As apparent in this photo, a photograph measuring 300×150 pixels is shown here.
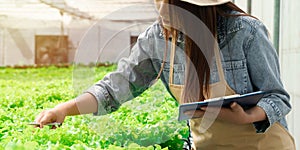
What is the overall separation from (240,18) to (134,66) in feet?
2.01

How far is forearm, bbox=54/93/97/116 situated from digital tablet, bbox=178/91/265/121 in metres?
0.72

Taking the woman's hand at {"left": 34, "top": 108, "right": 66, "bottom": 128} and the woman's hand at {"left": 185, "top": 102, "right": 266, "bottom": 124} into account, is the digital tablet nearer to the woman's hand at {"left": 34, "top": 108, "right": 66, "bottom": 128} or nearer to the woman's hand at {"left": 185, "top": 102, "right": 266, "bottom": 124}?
the woman's hand at {"left": 185, "top": 102, "right": 266, "bottom": 124}

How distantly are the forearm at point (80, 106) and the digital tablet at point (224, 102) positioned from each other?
72 cm

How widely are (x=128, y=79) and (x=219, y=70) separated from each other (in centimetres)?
52

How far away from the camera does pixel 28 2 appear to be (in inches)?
811

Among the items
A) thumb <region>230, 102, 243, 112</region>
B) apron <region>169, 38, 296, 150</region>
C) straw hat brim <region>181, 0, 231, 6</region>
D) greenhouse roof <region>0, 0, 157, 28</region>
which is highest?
greenhouse roof <region>0, 0, 157, 28</region>

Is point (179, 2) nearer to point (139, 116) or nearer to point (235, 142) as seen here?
point (235, 142)

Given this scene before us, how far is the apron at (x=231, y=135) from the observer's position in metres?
2.74

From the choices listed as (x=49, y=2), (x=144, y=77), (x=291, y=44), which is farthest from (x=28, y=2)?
(x=144, y=77)

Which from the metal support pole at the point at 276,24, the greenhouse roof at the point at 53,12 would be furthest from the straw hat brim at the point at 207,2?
the greenhouse roof at the point at 53,12

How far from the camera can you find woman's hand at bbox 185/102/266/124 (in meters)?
→ 2.39

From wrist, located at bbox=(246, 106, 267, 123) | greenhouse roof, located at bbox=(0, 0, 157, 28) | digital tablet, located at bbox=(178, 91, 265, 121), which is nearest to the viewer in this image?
digital tablet, located at bbox=(178, 91, 265, 121)

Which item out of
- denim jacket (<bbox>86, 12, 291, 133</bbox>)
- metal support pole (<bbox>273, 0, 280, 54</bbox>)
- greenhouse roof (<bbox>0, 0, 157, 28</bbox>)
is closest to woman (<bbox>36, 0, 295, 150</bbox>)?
denim jacket (<bbox>86, 12, 291, 133</bbox>)

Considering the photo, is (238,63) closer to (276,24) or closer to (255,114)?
(255,114)
